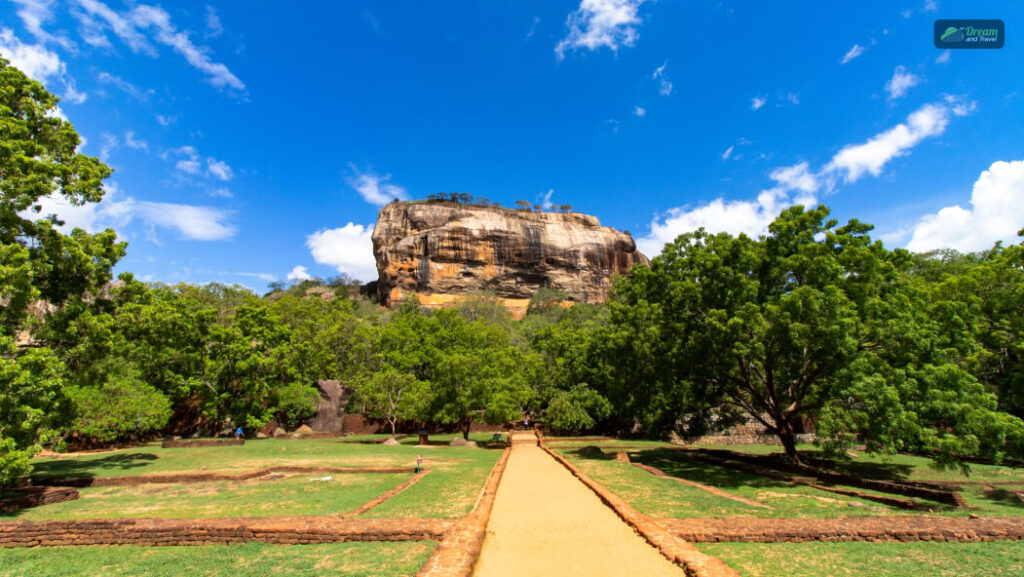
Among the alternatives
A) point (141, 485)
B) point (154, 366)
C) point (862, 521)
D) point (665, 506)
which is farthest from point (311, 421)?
point (862, 521)

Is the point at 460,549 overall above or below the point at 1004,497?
above

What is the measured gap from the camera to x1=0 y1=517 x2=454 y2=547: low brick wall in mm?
6883

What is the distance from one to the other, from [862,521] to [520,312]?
64.6 meters

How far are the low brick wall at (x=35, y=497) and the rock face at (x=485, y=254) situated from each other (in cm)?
5678

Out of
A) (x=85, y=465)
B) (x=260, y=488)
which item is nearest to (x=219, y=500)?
(x=260, y=488)

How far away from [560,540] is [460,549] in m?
1.84

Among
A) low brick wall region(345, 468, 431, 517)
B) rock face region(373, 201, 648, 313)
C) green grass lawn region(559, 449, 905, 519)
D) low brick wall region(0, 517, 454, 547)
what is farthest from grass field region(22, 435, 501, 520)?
rock face region(373, 201, 648, 313)

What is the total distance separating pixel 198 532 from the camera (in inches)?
273

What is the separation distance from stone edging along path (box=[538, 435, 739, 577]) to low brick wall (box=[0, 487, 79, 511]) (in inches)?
469

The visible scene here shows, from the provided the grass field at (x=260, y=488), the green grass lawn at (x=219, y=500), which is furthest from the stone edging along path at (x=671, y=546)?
the green grass lawn at (x=219, y=500)

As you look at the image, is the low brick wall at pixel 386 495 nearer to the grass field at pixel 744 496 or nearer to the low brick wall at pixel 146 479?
the low brick wall at pixel 146 479

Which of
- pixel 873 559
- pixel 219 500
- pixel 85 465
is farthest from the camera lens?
pixel 85 465

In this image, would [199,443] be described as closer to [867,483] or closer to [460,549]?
[460,549]

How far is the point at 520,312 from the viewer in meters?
71.8
